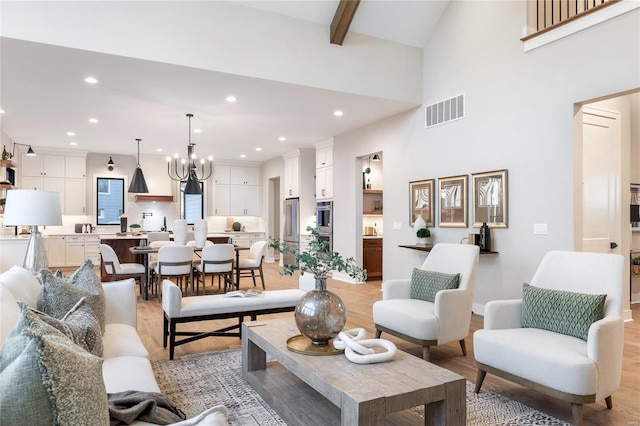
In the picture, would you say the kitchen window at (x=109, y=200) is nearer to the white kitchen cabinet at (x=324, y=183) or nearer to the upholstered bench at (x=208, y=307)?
the white kitchen cabinet at (x=324, y=183)

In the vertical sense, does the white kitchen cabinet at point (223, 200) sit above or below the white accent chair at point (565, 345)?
above

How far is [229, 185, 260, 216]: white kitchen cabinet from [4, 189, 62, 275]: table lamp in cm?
821

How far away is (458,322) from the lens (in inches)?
134

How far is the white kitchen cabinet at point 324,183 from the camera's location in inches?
332

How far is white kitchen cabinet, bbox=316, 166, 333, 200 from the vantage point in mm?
8430

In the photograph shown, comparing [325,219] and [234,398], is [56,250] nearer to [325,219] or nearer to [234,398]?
[325,219]

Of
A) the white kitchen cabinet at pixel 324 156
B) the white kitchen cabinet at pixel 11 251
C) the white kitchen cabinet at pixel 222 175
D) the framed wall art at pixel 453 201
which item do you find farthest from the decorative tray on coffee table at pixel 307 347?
the white kitchen cabinet at pixel 222 175

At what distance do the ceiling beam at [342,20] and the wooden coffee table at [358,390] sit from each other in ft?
13.0

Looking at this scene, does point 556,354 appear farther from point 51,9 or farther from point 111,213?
point 111,213

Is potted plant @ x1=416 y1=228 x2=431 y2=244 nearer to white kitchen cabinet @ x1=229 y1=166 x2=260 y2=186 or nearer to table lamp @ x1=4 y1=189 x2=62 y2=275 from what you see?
table lamp @ x1=4 y1=189 x2=62 y2=275

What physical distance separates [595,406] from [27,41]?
18.3ft

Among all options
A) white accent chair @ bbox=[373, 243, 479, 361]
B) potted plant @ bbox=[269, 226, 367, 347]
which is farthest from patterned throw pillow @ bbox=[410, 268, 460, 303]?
potted plant @ bbox=[269, 226, 367, 347]

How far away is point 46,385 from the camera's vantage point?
3.12 feet

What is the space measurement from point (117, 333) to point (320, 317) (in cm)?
130
